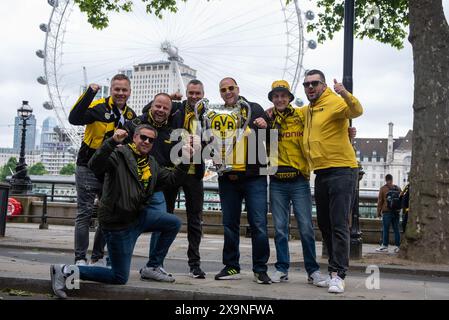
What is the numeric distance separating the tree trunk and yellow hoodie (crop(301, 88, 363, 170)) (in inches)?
140

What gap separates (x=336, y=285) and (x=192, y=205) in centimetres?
142

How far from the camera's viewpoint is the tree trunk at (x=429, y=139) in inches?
323

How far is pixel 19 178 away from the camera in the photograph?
61.9ft

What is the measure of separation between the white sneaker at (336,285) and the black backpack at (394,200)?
253 inches

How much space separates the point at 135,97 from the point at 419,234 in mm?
39270

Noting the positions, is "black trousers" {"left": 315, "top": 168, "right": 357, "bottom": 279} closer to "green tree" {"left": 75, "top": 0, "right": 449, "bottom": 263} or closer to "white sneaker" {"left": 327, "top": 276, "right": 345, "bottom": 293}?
"white sneaker" {"left": 327, "top": 276, "right": 345, "bottom": 293}

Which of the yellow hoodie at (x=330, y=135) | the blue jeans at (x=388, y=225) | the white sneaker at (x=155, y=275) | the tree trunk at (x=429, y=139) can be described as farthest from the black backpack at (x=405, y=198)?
the white sneaker at (x=155, y=275)

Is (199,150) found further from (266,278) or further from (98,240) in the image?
(98,240)

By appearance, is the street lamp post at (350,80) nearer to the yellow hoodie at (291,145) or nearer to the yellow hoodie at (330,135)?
the yellow hoodie at (291,145)

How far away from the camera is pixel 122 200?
4668 millimetres

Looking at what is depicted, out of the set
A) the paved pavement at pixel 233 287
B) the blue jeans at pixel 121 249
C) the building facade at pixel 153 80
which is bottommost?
the paved pavement at pixel 233 287

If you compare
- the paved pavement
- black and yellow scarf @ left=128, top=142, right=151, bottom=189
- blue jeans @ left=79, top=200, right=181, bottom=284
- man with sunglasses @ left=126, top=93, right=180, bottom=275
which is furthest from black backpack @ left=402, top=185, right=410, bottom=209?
black and yellow scarf @ left=128, top=142, right=151, bottom=189

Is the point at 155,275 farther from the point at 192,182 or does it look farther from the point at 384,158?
the point at 384,158
